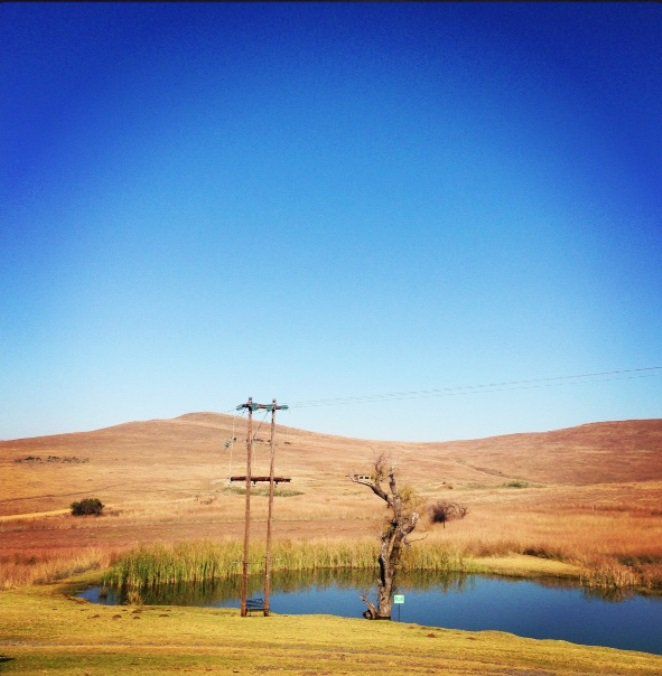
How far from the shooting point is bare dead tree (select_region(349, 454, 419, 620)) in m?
26.5

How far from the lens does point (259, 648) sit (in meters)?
17.0

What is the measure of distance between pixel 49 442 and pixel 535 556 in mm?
126928

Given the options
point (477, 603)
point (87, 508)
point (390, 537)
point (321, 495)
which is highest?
point (390, 537)

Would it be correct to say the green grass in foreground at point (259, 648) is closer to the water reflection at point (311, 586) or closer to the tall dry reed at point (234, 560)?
the water reflection at point (311, 586)

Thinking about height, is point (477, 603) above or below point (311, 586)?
above

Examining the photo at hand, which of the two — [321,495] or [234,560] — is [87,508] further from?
[321,495]

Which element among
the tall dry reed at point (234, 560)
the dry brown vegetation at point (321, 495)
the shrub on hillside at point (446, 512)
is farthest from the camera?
the shrub on hillside at point (446, 512)

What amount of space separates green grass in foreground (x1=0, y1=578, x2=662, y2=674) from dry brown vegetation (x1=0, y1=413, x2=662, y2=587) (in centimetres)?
1221

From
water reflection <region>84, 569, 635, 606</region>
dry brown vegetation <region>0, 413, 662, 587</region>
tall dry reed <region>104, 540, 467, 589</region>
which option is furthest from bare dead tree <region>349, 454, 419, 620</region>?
dry brown vegetation <region>0, 413, 662, 587</region>

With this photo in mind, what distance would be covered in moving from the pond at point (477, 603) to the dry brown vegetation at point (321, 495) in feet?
13.7

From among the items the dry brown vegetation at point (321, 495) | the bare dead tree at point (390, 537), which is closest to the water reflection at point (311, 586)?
the dry brown vegetation at point (321, 495)

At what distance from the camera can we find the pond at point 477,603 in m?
25.5

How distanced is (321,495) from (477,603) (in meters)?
49.9

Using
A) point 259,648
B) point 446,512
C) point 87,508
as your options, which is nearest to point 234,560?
point 259,648
